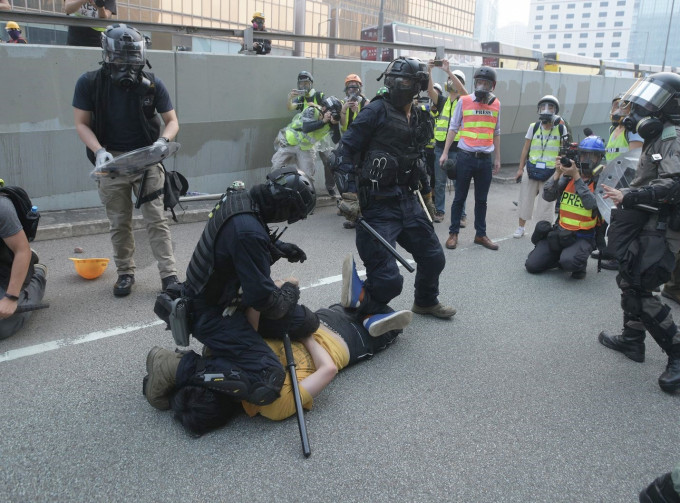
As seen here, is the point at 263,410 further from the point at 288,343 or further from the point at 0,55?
the point at 0,55

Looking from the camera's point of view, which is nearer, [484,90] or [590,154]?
[590,154]

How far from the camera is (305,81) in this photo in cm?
812

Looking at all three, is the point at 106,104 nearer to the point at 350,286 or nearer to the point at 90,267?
the point at 90,267

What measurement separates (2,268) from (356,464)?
9.57 feet

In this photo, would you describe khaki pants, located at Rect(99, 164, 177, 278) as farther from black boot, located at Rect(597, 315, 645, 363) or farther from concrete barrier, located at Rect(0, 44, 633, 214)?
black boot, located at Rect(597, 315, 645, 363)

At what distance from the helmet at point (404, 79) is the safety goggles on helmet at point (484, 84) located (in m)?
2.67

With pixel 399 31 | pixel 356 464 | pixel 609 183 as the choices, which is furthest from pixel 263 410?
pixel 399 31

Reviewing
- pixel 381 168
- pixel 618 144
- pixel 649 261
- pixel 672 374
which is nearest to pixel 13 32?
pixel 381 168

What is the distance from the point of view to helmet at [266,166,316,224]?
9.52ft

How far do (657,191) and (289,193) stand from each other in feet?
7.42

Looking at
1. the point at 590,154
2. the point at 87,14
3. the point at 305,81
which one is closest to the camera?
the point at 590,154

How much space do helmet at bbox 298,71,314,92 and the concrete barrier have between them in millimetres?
323

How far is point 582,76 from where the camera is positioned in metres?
14.1

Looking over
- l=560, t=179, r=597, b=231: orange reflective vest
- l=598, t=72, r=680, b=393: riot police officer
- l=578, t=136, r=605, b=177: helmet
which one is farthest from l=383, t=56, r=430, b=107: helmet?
l=560, t=179, r=597, b=231: orange reflective vest
